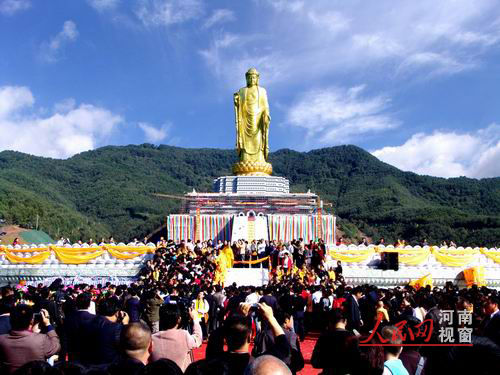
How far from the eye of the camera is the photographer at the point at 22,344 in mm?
3807

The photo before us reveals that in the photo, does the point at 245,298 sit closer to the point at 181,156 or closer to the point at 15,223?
the point at 15,223

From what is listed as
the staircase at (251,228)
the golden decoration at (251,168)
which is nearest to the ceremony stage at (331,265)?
the staircase at (251,228)

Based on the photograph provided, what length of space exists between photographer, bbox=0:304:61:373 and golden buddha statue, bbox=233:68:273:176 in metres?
23.6

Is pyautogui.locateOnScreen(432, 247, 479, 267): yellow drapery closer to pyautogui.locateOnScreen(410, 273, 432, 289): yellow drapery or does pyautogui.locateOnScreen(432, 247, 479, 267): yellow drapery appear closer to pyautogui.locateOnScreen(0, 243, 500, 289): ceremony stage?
pyautogui.locateOnScreen(0, 243, 500, 289): ceremony stage

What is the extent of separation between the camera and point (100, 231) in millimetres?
51094

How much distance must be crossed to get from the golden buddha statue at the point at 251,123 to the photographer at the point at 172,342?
23.5 metres

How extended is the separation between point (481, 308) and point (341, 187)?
74.0 meters

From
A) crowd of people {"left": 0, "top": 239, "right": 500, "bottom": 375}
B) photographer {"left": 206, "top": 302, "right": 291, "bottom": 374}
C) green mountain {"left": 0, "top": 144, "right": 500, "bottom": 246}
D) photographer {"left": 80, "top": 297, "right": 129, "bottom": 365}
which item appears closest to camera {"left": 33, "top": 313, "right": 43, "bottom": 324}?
crowd of people {"left": 0, "top": 239, "right": 500, "bottom": 375}

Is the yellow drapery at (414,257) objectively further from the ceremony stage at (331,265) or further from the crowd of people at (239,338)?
the crowd of people at (239,338)

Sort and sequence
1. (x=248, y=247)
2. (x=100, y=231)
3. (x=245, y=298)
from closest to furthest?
(x=245, y=298) → (x=248, y=247) → (x=100, y=231)

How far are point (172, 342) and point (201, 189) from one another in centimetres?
7470

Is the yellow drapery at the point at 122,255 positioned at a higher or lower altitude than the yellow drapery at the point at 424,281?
higher

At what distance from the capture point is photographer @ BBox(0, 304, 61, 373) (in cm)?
381

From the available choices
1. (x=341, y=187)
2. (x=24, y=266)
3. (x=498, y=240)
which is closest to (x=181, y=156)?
(x=341, y=187)
